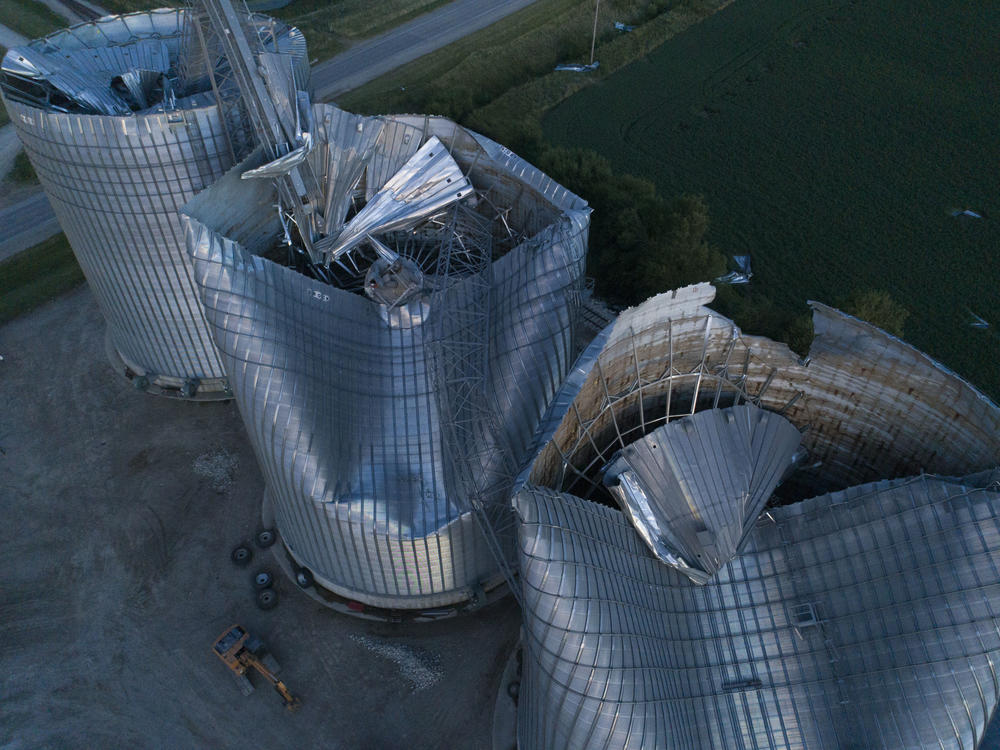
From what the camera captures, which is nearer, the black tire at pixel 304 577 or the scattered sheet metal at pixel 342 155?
the black tire at pixel 304 577

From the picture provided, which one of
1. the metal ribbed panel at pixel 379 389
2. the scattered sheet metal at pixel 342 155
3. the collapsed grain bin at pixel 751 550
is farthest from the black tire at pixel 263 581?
the scattered sheet metal at pixel 342 155

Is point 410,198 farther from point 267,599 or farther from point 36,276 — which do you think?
point 36,276

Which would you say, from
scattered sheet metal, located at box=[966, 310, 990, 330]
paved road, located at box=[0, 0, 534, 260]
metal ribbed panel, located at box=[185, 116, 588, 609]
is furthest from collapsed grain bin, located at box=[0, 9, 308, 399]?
scattered sheet metal, located at box=[966, 310, 990, 330]

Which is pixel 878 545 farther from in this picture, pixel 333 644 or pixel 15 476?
pixel 15 476

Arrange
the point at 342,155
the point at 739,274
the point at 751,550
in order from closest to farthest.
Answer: the point at 751,550
the point at 342,155
the point at 739,274

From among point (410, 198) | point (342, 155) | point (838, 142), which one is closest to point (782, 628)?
point (410, 198)

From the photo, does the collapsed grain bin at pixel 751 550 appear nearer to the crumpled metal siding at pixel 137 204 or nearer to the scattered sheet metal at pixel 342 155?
the scattered sheet metal at pixel 342 155
